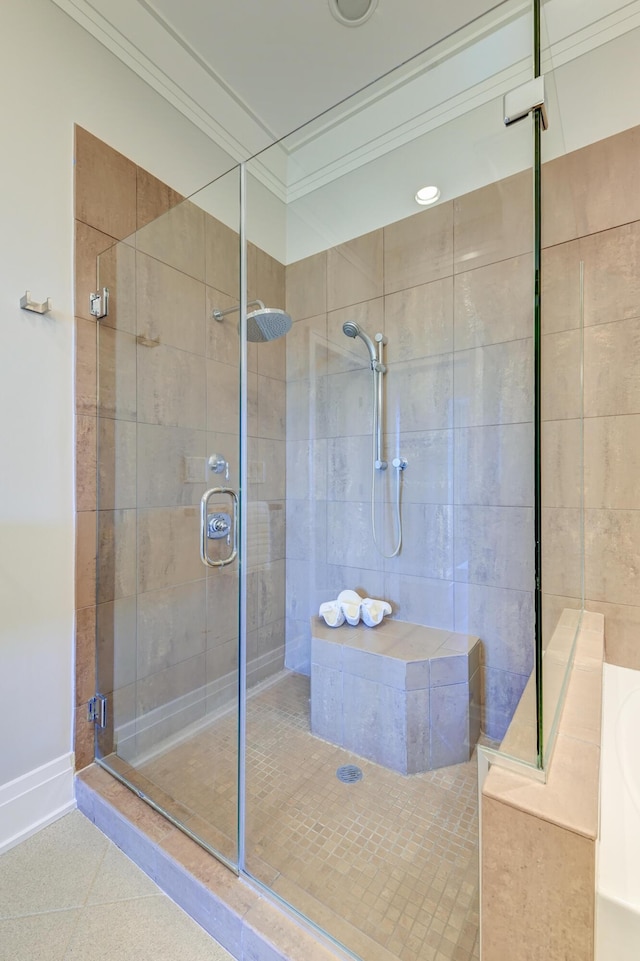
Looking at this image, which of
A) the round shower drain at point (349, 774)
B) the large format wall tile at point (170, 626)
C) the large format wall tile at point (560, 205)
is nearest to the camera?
the large format wall tile at point (560, 205)

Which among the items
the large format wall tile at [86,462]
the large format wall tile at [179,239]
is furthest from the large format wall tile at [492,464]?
the large format wall tile at [86,462]

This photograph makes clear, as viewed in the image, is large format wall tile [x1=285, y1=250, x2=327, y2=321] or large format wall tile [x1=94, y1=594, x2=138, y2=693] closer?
large format wall tile [x1=94, y1=594, x2=138, y2=693]

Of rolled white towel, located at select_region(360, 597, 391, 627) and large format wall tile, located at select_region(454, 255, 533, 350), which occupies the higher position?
large format wall tile, located at select_region(454, 255, 533, 350)

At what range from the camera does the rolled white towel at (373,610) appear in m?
1.90

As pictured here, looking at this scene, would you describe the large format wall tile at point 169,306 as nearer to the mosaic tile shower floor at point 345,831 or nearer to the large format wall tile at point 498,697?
the mosaic tile shower floor at point 345,831

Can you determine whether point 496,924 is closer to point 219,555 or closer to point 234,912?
point 234,912

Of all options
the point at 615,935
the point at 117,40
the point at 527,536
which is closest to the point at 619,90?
the point at 527,536

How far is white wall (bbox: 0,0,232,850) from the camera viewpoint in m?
1.31

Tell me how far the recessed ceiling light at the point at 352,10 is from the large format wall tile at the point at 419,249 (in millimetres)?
707

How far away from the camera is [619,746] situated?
3.61 ft

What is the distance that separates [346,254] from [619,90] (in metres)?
1.20

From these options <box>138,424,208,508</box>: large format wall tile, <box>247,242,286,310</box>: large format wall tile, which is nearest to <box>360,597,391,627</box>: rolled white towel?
<box>138,424,208,508</box>: large format wall tile

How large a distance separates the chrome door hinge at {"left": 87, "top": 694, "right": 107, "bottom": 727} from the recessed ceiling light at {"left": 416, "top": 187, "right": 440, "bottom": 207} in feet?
8.24

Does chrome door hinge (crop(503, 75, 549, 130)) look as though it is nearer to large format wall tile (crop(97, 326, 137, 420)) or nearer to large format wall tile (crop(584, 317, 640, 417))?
large format wall tile (crop(584, 317, 640, 417))
